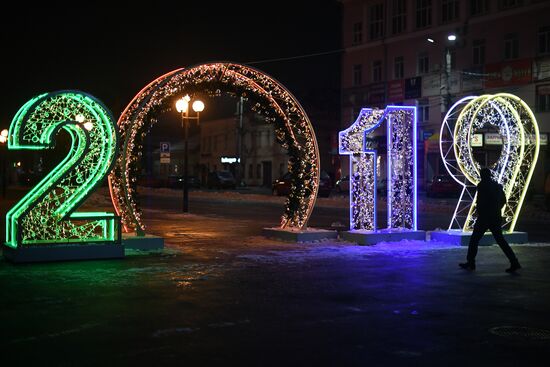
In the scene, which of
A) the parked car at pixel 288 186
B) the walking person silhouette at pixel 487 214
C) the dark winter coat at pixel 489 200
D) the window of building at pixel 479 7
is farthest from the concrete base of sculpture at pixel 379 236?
the window of building at pixel 479 7

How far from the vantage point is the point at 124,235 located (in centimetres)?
1490

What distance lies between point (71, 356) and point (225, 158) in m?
69.4

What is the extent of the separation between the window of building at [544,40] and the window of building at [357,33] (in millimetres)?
17304

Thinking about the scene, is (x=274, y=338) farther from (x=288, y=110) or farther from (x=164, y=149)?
(x=164, y=149)

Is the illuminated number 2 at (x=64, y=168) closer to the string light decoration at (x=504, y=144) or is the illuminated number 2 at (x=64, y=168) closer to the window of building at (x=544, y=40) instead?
the string light decoration at (x=504, y=144)

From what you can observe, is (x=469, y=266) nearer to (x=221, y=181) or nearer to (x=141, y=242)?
(x=141, y=242)

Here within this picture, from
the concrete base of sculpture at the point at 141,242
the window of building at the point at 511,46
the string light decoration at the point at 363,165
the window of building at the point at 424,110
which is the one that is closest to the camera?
the concrete base of sculpture at the point at 141,242

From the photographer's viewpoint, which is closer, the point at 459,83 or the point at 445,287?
the point at 445,287

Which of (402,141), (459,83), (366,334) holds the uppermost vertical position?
(459,83)

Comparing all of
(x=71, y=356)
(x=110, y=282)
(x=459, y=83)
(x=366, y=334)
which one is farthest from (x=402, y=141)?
(x=459, y=83)

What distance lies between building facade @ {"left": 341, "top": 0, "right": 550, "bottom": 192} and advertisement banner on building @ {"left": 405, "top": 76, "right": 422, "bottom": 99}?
8 centimetres

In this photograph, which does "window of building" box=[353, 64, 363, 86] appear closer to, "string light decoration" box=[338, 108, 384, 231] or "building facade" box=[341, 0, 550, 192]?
"building facade" box=[341, 0, 550, 192]

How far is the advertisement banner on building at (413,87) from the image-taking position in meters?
52.1

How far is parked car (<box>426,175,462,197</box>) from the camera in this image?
43125mm
